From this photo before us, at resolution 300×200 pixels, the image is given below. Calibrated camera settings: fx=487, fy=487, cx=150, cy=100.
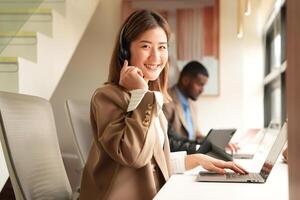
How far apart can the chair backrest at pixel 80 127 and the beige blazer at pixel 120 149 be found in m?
0.87

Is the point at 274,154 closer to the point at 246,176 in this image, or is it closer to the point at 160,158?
the point at 246,176

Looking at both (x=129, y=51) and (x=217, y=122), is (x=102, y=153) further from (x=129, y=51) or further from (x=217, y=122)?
(x=217, y=122)

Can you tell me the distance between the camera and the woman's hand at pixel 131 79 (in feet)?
4.68

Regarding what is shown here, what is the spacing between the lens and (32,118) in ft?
4.77

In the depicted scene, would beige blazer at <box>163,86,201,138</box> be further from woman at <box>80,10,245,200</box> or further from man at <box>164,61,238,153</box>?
woman at <box>80,10,245,200</box>

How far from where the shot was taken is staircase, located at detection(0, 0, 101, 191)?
278 centimetres

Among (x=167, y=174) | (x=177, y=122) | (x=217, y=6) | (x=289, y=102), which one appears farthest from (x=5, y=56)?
(x=217, y=6)

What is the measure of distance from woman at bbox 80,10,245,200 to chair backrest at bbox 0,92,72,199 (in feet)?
0.39

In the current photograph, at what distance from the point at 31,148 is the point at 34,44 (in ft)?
6.04

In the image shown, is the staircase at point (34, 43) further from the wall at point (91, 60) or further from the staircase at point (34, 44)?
the wall at point (91, 60)

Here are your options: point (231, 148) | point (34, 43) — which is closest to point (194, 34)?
point (34, 43)

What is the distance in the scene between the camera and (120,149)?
1.31 m

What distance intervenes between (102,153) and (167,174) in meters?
0.25

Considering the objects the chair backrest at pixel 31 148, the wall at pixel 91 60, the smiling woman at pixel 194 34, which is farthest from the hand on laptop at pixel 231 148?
the wall at pixel 91 60
